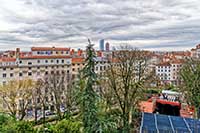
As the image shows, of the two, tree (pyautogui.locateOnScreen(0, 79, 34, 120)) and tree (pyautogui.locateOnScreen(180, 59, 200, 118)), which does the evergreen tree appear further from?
tree (pyautogui.locateOnScreen(0, 79, 34, 120))

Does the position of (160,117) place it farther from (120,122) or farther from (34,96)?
(34,96)

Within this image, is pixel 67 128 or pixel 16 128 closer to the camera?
pixel 16 128

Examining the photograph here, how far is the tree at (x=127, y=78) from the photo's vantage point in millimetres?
19453

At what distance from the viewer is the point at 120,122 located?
19.5 metres

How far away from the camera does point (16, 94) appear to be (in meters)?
30.8

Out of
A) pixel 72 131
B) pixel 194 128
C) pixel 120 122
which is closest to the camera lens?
pixel 72 131

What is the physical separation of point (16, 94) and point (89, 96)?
19.3 meters

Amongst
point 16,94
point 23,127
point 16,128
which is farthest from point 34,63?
point 16,128

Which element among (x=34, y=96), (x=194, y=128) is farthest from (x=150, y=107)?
(x=34, y=96)

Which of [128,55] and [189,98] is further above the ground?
[128,55]

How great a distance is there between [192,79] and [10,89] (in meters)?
22.3

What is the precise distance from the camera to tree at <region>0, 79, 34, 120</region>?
3036cm

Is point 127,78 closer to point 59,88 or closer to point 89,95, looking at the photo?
point 89,95

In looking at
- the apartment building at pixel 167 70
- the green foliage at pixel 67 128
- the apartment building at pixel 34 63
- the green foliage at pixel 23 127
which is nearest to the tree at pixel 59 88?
the apartment building at pixel 34 63
